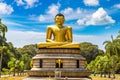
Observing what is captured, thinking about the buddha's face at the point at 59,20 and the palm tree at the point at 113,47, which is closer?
the buddha's face at the point at 59,20

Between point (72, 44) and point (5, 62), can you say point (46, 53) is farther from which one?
point (5, 62)

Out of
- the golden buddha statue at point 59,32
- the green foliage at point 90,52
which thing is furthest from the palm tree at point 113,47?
the green foliage at point 90,52

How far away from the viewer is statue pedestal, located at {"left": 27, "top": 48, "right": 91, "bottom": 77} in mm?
25344

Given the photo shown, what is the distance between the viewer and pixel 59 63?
25.9 m

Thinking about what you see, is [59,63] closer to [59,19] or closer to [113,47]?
[59,19]

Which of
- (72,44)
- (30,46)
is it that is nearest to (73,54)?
(72,44)

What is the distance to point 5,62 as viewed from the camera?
62625mm

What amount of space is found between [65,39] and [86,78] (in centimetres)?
441

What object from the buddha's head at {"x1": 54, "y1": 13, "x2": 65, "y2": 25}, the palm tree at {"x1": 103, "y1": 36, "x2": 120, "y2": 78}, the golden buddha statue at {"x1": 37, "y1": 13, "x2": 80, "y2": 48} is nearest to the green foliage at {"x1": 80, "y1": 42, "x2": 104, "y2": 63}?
the palm tree at {"x1": 103, "y1": 36, "x2": 120, "y2": 78}

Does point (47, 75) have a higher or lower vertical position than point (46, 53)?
lower

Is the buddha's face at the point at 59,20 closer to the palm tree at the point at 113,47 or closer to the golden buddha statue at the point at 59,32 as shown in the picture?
the golden buddha statue at the point at 59,32

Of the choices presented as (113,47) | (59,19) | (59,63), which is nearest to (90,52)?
(113,47)

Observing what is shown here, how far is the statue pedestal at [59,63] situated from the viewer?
2534 cm

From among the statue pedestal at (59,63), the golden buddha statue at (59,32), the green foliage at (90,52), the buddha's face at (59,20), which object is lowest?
the statue pedestal at (59,63)
